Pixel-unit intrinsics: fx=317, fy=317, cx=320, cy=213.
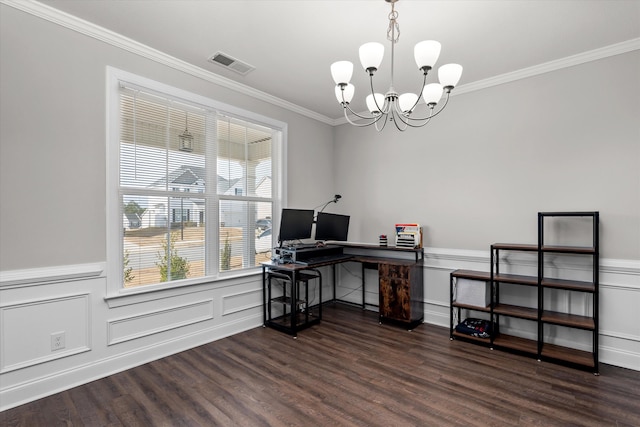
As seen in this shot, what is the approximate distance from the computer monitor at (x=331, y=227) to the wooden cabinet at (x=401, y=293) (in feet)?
2.50

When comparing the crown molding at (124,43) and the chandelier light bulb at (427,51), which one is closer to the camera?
the chandelier light bulb at (427,51)

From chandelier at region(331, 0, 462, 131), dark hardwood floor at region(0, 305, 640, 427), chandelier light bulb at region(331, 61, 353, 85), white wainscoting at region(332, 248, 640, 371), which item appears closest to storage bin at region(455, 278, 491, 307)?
white wainscoting at region(332, 248, 640, 371)

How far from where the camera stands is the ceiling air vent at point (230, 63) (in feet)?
9.95

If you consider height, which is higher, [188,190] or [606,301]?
[188,190]

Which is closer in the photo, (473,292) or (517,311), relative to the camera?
(517,311)

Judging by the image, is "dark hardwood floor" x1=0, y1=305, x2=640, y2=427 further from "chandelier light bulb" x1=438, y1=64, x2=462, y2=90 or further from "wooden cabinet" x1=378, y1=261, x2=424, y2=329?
"chandelier light bulb" x1=438, y1=64, x2=462, y2=90

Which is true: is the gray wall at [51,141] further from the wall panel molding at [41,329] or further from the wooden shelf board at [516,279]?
the wooden shelf board at [516,279]

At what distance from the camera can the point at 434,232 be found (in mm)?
4000

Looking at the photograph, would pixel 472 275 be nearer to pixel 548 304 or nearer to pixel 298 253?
pixel 548 304

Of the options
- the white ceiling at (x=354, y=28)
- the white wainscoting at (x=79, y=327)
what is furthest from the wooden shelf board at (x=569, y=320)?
the white wainscoting at (x=79, y=327)

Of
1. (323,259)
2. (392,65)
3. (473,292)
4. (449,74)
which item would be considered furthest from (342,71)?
(473,292)

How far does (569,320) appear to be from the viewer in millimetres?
2863

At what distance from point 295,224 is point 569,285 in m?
2.80

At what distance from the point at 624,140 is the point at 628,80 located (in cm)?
53
